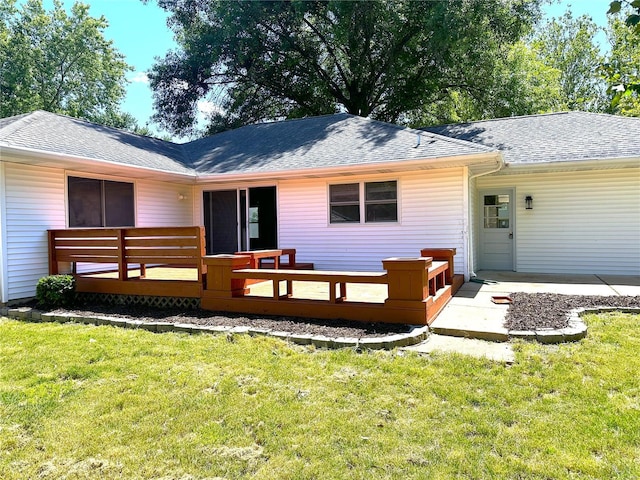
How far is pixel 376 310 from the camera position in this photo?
5.14 meters

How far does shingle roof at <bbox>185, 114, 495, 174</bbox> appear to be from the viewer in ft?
27.9

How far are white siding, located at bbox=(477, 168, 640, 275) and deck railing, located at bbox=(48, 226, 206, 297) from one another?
757 centimetres

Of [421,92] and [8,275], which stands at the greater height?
[421,92]

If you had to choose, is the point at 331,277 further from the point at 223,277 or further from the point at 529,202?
the point at 529,202

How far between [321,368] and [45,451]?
2.13 metres

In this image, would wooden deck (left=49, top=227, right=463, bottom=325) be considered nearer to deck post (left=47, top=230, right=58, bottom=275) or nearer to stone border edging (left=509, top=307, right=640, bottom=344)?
deck post (left=47, top=230, right=58, bottom=275)

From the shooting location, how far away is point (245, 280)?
6.37m

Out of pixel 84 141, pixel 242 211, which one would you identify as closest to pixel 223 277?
pixel 242 211

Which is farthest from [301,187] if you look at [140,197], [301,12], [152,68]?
[152,68]

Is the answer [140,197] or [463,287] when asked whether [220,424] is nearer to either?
[463,287]

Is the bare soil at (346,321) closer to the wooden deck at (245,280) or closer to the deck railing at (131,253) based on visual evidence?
the wooden deck at (245,280)

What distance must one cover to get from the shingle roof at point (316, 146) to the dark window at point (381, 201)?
74cm

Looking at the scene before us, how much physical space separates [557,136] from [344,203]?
570 centimetres

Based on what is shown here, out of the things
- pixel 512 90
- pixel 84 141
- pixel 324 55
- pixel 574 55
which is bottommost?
pixel 84 141
